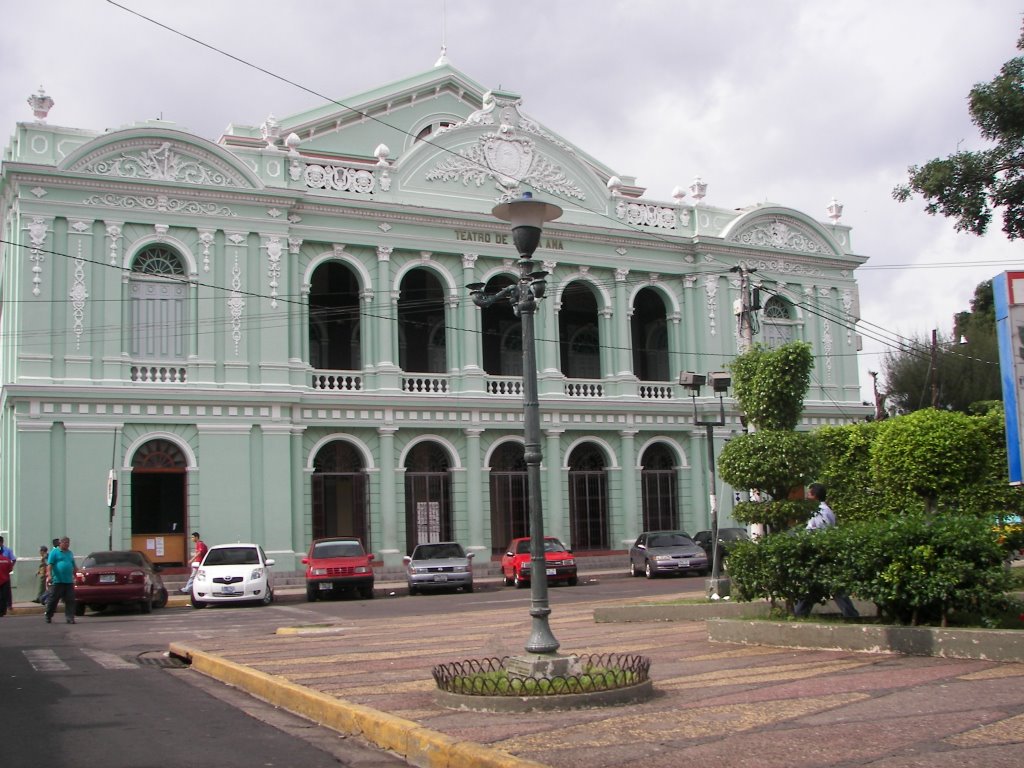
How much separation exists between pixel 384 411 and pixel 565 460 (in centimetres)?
629

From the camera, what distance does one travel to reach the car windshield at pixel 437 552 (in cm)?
2833

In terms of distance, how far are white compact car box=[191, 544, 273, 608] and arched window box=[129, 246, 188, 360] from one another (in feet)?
22.8

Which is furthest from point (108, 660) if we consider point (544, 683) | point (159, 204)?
point (159, 204)

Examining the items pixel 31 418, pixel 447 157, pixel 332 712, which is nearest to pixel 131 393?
pixel 31 418

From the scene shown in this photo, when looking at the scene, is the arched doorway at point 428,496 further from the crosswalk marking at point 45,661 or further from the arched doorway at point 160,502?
the crosswalk marking at point 45,661

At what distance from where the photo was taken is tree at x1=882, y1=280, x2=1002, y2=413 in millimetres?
47250

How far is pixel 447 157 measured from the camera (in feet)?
113

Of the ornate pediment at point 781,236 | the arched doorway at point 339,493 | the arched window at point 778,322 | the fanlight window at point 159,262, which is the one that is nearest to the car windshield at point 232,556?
the arched doorway at point 339,493

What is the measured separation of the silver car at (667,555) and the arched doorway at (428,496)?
5.87 m

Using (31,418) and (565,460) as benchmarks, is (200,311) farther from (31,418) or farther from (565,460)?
(565,460)

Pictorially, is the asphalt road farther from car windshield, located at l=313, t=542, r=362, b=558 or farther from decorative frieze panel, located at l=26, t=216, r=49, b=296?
decorative frieze panel, located at l=26, t=216, r=49, b=296

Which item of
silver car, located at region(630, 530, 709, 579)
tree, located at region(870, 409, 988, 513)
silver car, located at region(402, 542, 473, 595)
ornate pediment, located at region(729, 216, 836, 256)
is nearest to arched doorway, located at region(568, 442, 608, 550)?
silver car, located at region(630, 530, 709, 579)

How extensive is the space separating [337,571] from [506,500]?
9.19m

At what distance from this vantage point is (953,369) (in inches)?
1896
